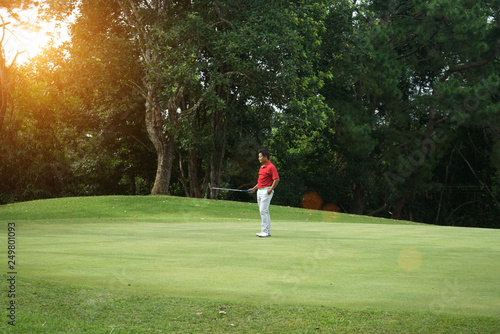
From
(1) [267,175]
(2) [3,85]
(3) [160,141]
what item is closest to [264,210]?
(1) [267,175]

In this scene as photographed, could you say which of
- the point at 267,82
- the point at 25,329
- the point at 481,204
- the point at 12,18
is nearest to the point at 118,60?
the point at 12,18

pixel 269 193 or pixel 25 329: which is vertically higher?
pixel 269 193

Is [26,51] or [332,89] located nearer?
[26,51]

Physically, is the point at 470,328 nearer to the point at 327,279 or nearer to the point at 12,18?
the point at 327,279

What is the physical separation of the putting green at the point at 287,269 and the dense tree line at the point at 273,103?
1777cm

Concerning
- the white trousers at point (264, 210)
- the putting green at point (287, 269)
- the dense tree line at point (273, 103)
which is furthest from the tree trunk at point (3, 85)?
the white trousers at point (264, 210)

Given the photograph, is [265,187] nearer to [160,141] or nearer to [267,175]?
[267,175]

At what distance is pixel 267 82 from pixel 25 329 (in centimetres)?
2707

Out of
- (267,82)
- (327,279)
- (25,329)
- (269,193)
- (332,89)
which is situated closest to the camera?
(25,329)

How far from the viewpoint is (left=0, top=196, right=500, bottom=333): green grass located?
502cm

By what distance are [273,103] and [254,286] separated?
1094 inches

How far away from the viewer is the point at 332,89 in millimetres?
A: 41094

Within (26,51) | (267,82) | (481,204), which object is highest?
(26,51)

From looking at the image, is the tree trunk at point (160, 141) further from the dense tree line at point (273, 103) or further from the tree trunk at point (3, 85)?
the tree trunk at point (3, 85)
